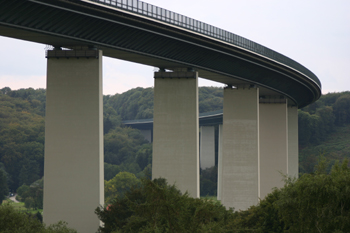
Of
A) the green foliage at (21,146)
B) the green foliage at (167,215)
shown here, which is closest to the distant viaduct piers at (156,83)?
the green foliage at (167,215)

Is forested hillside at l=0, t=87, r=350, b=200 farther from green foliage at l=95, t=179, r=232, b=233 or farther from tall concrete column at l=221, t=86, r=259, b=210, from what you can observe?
green foliage at l=95, t=179, r=232, b=233

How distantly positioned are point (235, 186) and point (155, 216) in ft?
98.8

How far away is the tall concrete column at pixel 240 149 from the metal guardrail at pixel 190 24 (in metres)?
5.52

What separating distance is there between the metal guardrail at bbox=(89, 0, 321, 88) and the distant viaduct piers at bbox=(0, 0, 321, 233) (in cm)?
7

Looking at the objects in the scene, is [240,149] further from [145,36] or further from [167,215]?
[167,215]

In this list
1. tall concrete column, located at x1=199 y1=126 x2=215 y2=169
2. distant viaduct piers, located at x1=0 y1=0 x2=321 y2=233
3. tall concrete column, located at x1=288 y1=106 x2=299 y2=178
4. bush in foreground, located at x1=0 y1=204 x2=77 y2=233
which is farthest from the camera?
tall concrete column, located at x1=199 y1=126 x2=215 y2=169

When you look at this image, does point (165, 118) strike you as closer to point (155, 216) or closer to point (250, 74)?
point (250, 74)

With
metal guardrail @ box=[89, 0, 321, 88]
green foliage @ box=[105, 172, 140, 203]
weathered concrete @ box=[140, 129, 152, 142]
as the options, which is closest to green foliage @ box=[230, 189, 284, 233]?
metal guardrail @ box=[89, 0, 321, 88]

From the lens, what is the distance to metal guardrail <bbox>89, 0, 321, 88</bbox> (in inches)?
1272

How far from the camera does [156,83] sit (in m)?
43.9

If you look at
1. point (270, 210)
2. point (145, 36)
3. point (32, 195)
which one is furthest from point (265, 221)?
point (32, 195)

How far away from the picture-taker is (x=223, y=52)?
4297cm

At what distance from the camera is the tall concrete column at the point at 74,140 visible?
3256 cm

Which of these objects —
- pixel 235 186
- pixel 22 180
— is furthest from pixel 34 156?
pixel 235 186
